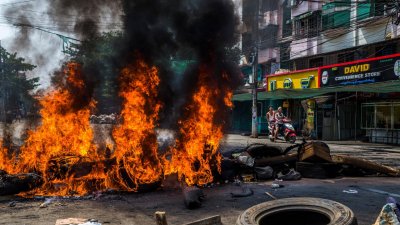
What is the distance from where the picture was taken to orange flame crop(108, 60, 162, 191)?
25.3 feet

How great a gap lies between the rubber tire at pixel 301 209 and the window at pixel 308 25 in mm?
25028

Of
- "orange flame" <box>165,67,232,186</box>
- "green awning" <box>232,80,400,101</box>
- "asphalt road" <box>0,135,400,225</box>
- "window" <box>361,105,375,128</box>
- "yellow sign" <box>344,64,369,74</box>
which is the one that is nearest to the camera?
"asphalt road" <box>0,135,400,225</box>

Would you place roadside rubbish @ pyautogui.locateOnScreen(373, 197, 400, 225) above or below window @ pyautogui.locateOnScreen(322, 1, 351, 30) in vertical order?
below

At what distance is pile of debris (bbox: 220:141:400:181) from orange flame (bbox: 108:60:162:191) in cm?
176

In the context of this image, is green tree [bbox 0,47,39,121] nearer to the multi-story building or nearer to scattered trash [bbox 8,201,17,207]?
the multi-story building

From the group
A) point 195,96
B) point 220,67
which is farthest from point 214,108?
point 220,67

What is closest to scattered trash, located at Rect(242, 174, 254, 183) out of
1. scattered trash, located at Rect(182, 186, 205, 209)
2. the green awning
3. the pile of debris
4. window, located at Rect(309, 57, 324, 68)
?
the pile of debris

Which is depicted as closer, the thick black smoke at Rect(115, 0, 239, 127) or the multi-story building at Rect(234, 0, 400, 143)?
the thick black smoke at Rect(115, 0, 239, 127)

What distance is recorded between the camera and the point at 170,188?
783cm

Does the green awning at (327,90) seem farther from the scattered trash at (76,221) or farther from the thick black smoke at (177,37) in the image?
the scattered trash at (76,221)

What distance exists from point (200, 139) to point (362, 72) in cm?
1624

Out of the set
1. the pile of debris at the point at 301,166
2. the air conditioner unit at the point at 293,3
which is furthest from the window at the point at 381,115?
the air conditioner unit at the point at 293,3

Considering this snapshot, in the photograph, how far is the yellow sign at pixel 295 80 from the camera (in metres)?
25.3

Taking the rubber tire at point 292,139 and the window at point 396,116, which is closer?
the rubber tire at point 292,139
